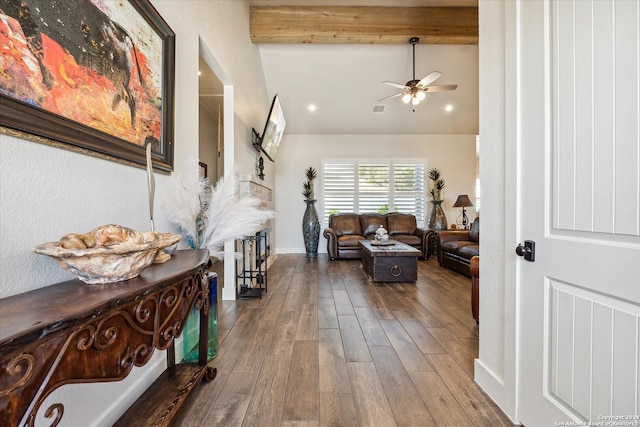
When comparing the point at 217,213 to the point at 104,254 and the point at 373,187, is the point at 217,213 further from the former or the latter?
the point at 373,187

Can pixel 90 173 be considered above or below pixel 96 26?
below

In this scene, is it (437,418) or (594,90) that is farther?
(437,418)

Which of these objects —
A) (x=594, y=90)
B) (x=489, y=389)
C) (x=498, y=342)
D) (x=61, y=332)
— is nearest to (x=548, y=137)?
(x=594, y=90)

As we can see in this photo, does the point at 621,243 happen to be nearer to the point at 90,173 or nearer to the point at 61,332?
the point at 61,332

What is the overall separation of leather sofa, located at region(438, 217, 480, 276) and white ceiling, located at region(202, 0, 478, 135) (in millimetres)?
2795

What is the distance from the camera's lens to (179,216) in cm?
152

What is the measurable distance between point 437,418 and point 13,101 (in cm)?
211

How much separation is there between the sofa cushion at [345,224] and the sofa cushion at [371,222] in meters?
0.12

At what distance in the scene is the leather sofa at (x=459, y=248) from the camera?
411cm

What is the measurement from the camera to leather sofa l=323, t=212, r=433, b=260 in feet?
18.1

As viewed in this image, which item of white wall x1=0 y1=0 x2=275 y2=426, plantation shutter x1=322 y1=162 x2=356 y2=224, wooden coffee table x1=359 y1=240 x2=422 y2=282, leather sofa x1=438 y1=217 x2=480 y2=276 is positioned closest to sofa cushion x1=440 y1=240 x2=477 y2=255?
leather sofa x1=438 y1=217 x2=480 y2=276

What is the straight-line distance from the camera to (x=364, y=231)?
6.13 m

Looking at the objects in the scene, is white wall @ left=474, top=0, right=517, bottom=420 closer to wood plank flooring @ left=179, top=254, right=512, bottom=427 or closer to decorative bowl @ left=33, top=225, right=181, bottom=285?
wood plank flooring @ left=179, top=254, right=512, bottom=427

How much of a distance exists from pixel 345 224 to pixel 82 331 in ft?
18.2
